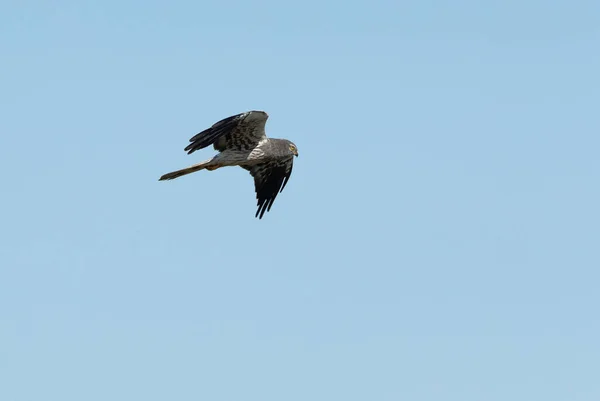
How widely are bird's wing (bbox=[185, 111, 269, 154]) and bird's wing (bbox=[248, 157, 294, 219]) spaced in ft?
5.61

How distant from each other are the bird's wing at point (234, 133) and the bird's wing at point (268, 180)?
5.61 feet

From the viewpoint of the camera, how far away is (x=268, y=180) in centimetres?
3114

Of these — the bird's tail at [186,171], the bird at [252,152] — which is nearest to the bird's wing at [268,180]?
the bird at [252,152]

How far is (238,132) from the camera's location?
28922 millimetres

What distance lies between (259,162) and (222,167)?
116 centimetres

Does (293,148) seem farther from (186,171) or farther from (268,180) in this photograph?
(186,171)

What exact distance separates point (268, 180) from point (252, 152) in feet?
6.34

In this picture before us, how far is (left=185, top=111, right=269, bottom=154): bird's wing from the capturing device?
2750cm

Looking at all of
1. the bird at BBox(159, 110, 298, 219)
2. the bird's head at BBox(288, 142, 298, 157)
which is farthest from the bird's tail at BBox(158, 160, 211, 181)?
the bird's head at BBox(288, 142, 298, 157)

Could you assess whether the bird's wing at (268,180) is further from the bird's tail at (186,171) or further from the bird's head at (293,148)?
the bird's tail at (186,171)

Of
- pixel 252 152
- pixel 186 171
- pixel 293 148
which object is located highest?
pixel 293 148

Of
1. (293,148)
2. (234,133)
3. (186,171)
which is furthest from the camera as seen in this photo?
(293,148)

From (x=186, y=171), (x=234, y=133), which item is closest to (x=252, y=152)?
(x=234, y=133)

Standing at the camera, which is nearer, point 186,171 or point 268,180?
point 186,171
